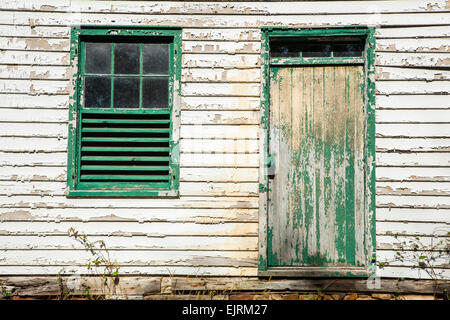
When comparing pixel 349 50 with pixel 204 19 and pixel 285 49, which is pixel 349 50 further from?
pixel 204 19

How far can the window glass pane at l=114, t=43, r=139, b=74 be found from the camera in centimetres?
420

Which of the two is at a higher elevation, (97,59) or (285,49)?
(285,49)

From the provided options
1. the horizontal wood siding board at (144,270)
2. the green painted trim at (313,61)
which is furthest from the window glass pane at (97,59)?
the horizontal wood siding board at (144,270)

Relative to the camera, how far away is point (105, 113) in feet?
13.6

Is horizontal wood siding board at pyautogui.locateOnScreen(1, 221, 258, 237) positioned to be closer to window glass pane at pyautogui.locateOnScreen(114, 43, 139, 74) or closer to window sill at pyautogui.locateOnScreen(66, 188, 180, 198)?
window sill at pyautogui.locateOnScreen(66, 188, 180, 198)

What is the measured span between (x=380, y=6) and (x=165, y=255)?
3535 mm

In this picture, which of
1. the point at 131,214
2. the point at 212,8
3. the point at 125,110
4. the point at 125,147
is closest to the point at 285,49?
the point at 212,8

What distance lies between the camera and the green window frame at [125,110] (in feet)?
13.5

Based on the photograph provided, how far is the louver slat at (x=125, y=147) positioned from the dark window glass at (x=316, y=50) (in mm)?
1677

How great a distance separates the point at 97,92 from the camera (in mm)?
4191

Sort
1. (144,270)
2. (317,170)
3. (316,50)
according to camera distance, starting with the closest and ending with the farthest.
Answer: (144,270), (317,170), (316,50)

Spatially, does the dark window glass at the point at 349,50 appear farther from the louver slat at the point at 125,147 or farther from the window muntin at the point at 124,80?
the louver slat at the point at 125,147

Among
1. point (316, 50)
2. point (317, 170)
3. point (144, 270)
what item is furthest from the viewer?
point (316, 50)

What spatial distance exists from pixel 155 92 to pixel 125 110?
381mm
